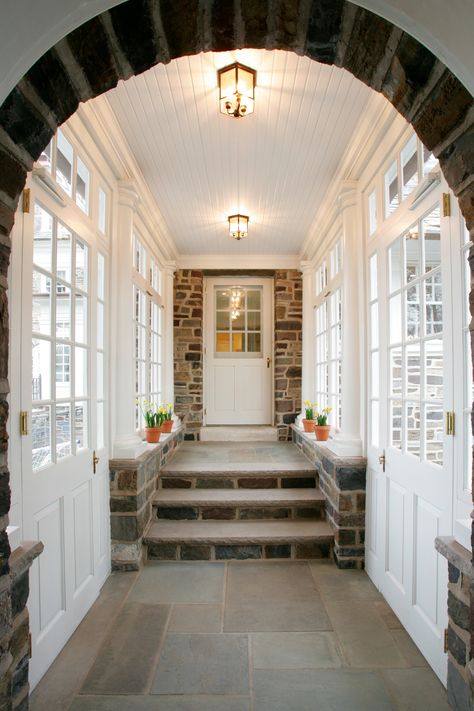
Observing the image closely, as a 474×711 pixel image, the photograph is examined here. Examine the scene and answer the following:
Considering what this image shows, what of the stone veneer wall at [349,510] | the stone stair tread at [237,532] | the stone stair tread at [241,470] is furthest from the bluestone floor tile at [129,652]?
the stone stair tread at [241,470]

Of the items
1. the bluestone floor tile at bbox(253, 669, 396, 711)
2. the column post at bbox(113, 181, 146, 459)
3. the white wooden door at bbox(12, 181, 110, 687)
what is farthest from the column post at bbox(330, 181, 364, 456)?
the white wooden door at bbox(12, 181, 110, 687)

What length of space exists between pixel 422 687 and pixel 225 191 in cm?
343

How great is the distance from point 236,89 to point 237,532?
2952mm

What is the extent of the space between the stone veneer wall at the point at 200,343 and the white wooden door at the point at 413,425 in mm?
2772

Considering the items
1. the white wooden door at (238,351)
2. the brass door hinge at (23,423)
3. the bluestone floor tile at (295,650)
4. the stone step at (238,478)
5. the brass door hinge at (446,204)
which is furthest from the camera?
the white wooden door at (238,351)

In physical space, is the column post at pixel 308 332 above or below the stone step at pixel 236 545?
above

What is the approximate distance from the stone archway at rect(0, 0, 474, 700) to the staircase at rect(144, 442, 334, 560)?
2.18m

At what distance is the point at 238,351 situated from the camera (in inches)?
237

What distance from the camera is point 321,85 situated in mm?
2264

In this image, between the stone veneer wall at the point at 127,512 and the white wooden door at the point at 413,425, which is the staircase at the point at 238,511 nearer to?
the stone veneer wall at the point at 127,512

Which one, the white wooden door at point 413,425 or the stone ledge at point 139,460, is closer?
the white wooden door at point 413,425

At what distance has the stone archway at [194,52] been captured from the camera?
44.3 inches

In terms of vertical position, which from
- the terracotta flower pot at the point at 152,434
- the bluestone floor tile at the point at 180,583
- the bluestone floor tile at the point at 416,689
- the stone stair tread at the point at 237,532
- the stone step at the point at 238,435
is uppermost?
the terracotta flower pot at the point at 152,434

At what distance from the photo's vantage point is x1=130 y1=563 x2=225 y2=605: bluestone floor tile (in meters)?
2.71
